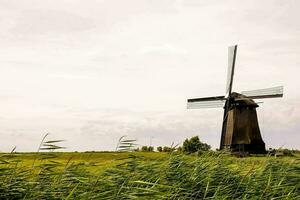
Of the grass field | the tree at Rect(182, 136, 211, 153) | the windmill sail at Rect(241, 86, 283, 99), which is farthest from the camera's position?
the tree at Rect(182, 136, 211, 153)

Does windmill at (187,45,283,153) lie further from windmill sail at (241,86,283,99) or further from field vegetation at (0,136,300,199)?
field vegetation at (0,136,300,199)

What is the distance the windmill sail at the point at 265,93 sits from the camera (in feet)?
105

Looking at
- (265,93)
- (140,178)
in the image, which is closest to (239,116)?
(265,93)

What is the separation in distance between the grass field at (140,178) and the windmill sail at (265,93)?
2314cm

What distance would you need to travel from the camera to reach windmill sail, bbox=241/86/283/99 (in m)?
31.9

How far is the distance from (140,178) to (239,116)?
1032 inches

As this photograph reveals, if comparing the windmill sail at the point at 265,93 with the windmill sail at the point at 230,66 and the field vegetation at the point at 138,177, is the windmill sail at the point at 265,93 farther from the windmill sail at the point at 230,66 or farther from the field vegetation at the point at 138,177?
the field vegetation at the point at 138,177

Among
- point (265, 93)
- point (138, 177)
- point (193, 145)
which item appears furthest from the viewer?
point (193, 145)

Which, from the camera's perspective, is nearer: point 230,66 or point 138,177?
point 138,177

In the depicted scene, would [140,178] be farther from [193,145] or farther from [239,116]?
[193,145]

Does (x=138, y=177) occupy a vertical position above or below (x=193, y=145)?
below

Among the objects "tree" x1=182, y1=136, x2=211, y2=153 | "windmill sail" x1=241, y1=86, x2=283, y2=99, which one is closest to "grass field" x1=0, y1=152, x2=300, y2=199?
"windmill sail" x1=241, y1=86, x2=283, y2=99

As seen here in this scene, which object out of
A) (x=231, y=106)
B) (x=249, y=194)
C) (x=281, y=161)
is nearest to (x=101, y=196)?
(x=249, y=194)

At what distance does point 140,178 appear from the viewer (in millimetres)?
7258
